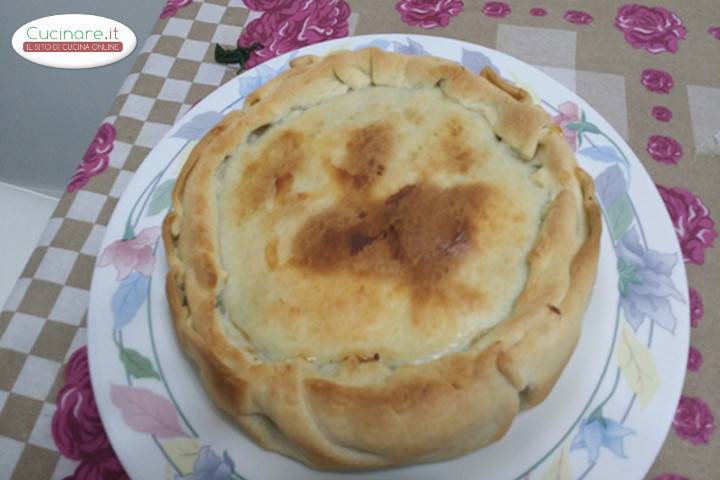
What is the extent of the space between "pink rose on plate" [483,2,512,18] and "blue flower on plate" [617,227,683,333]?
2.70ft

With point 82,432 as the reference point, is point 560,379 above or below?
above

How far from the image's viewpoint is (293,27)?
5.40 ft

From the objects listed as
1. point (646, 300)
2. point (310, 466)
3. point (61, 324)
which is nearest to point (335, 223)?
→ point (310, 466)

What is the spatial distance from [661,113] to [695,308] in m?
0.51

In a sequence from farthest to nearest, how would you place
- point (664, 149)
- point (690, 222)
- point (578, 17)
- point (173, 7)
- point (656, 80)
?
1. point (173, 7)
2. point (578, 17)
3. point (656, 80)
4. point (664, 149)
5. point (690, 222)

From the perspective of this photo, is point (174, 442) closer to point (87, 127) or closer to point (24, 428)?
point (24, 428)

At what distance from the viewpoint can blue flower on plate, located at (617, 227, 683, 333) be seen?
986 mm

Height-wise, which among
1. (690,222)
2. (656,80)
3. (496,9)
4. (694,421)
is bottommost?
(694,421)

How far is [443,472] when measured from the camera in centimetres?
90

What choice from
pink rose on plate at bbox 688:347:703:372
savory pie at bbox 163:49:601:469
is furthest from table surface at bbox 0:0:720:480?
savory pie at bbox 163:49:601:469

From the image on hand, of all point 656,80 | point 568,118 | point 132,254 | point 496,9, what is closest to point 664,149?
point 656,80

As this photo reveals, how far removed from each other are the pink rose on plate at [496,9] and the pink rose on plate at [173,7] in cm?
82

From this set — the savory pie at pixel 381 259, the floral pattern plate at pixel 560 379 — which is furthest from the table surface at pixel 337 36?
the savory pie at pixel 381 259

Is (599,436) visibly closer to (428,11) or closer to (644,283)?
(644,283)
